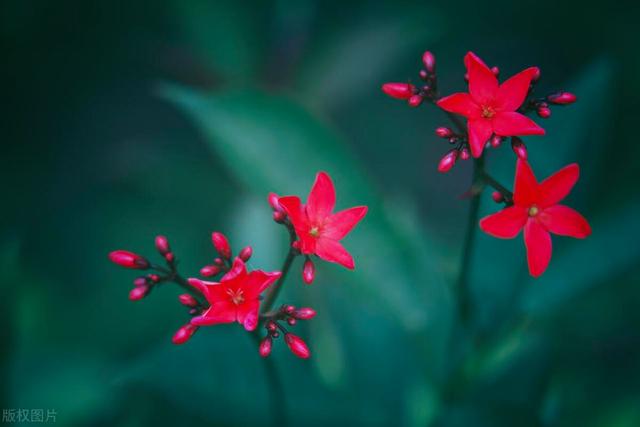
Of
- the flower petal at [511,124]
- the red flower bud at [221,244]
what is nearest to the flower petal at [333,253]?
the red flower bud at [221,244]

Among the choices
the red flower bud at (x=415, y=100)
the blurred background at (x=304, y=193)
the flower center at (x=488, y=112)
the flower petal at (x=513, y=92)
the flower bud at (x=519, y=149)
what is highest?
the flower petal at (x=513, y=92)

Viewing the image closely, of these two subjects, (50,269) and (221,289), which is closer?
(221,289)

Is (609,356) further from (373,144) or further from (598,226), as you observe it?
(373,144)

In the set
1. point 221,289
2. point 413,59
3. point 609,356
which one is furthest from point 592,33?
point 221,289

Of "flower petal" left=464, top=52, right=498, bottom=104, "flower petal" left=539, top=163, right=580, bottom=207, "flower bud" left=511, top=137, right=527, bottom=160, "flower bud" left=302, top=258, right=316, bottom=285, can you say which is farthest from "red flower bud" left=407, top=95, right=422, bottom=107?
"flower bud" left=302, top=258, right=316, bottom=285

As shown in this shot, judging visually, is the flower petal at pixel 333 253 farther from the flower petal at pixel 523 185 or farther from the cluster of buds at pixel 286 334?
the flower petal at pixel 523 185

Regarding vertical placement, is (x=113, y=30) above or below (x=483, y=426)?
above

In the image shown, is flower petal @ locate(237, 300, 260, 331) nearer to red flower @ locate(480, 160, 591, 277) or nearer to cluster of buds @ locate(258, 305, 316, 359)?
cluster of buds @ locate(258, 305, 316, 359)
